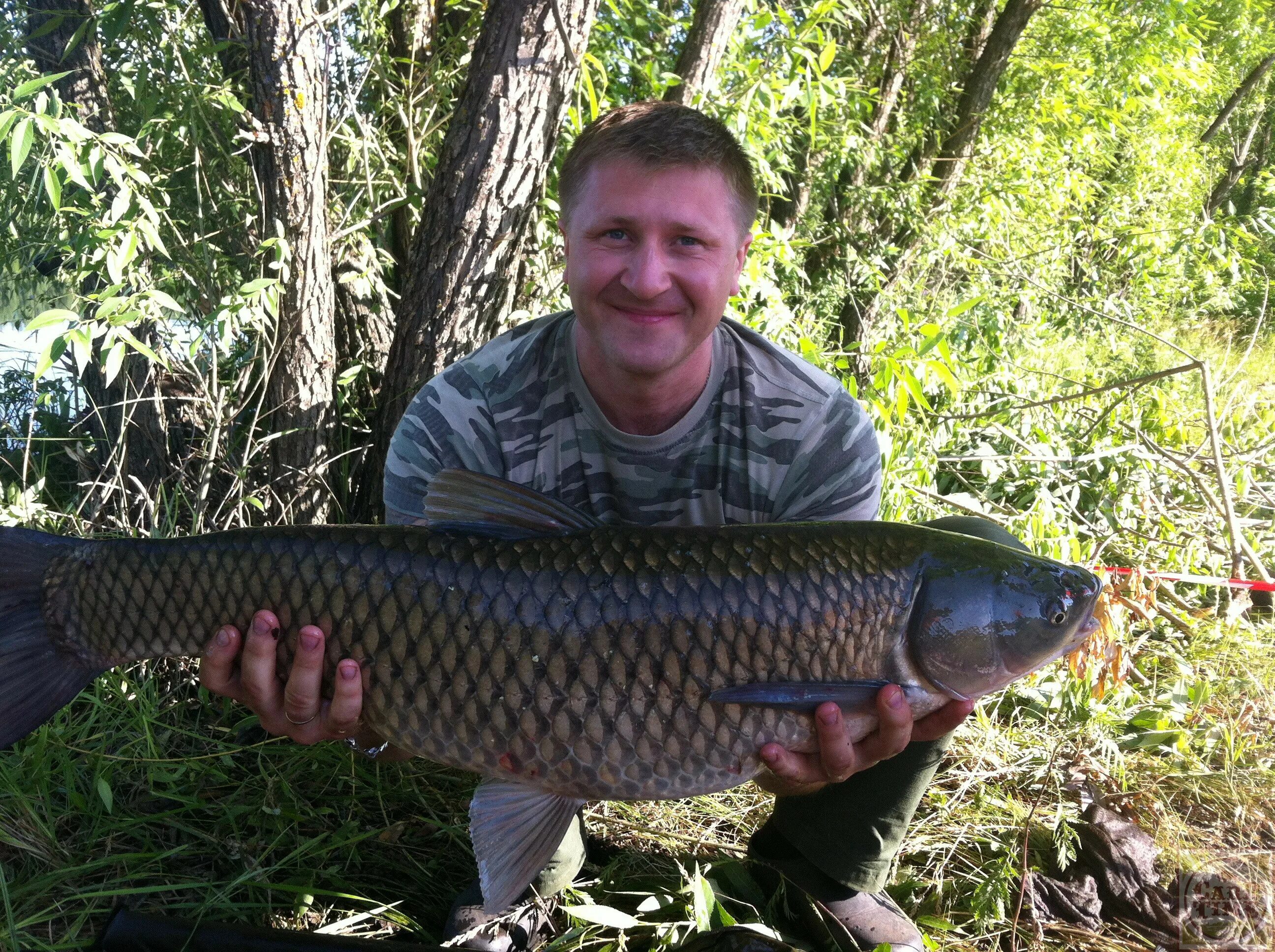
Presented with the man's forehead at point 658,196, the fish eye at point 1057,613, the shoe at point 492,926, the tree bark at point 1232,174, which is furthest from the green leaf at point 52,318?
the tree bark at point 1232,174

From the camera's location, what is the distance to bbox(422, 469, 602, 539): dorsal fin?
4.52ft

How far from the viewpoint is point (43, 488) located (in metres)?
2.78

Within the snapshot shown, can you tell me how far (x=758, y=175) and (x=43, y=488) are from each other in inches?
104

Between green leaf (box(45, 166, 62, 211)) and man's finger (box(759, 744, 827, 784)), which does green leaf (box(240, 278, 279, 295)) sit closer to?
green leaf (box(45, 166, 62, 211))

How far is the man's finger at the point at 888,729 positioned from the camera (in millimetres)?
1352

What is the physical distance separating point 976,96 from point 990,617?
554 centimetres

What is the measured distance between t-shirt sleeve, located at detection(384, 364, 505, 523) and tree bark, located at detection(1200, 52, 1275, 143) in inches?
489

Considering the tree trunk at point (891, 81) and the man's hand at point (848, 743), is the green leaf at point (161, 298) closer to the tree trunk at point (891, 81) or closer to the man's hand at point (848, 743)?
the man's hand at point (848, 743)

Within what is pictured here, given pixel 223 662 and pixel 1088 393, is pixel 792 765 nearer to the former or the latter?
pixel 223 662

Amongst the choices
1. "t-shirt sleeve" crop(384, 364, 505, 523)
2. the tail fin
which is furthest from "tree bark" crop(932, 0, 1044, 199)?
the tail fin

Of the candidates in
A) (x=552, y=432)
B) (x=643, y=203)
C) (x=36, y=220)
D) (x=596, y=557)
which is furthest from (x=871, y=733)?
(x=36, y=220)

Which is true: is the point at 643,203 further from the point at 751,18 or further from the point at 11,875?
the point at 751,18

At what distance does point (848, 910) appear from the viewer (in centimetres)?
188

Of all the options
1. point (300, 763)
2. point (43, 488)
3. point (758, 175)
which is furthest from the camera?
point (758, 175)
